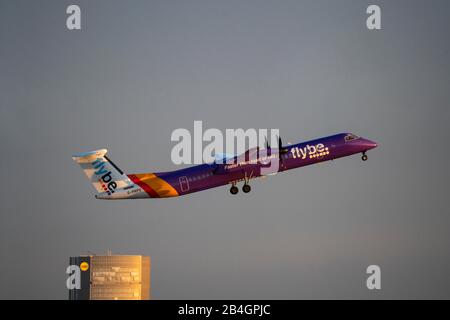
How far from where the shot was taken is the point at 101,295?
147375 millimetres

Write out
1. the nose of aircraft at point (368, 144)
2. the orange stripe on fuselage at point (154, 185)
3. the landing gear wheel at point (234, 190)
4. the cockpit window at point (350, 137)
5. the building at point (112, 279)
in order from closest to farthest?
the orange stripe on fuselage at point (154, 185)
the landing gear wheel at point (234, 190)
the cockpit window at point (350, 137)
the nose of aircraft at point (368, 144)
the building at point (112, 279)

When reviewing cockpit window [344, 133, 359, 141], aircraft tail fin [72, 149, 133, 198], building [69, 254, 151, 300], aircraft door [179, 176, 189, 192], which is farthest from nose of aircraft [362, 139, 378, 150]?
building [69, 254, 151, 300]

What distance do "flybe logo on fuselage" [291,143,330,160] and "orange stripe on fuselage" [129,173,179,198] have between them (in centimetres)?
1159

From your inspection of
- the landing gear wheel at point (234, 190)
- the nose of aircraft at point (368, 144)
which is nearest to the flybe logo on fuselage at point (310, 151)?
the nose of aircraft at point (368, 144)

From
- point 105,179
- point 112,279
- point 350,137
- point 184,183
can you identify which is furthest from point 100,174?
point 112,279

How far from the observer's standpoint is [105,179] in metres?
82.2

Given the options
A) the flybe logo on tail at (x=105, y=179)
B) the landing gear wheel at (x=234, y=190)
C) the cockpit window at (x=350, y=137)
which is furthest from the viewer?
the cockpit window at (x=350, y=137)

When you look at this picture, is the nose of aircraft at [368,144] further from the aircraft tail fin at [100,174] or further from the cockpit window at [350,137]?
the aircraft tail fin at [100,174]

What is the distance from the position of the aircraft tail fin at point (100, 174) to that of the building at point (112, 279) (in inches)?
2599

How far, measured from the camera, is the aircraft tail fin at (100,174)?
82.1 metres
